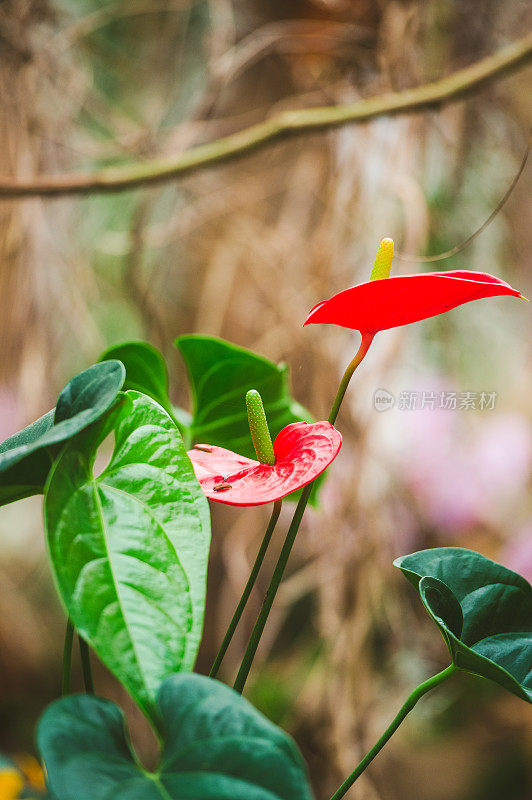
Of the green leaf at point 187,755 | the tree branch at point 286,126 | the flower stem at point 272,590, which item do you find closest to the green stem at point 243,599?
the flower stem at point 272,590

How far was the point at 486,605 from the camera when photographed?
0.40 meters

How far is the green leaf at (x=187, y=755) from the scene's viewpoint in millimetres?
214

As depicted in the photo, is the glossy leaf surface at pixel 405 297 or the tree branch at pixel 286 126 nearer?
the glossy leaf surface at pixel 405 297

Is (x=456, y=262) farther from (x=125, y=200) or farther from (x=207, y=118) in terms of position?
(x=125, y=200)

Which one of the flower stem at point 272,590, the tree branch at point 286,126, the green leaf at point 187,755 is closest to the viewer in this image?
the green leaf at point 187,755

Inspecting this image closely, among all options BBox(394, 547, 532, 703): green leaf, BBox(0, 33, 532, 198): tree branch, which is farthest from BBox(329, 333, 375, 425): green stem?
BBox(0, 33, 532, 198): tree branch

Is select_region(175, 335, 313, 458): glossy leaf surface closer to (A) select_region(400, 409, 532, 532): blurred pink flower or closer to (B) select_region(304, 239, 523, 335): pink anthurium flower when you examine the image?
(B) select_region(304, 239, 523, 335): pink anthurium flower

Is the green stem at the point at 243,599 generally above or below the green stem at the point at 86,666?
above

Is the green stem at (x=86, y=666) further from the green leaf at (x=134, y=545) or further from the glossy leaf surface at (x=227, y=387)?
the glossy leaf surface at (x=227, y=387)

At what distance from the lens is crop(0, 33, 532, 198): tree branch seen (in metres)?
0.98

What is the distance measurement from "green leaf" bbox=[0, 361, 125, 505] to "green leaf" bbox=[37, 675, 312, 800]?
0.37 feet

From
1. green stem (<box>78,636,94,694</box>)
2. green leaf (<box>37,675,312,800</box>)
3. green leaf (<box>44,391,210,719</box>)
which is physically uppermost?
green leaf (<box>44,391,210,719</box>)

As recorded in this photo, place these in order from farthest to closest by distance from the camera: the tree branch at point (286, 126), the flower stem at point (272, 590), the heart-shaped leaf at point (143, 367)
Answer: the tree branch at point (286, 126)
the heart-shaped leaf at point (143, 367)
the flower stem at point (272, 590)

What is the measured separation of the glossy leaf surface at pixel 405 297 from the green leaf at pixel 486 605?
0.51 feet
